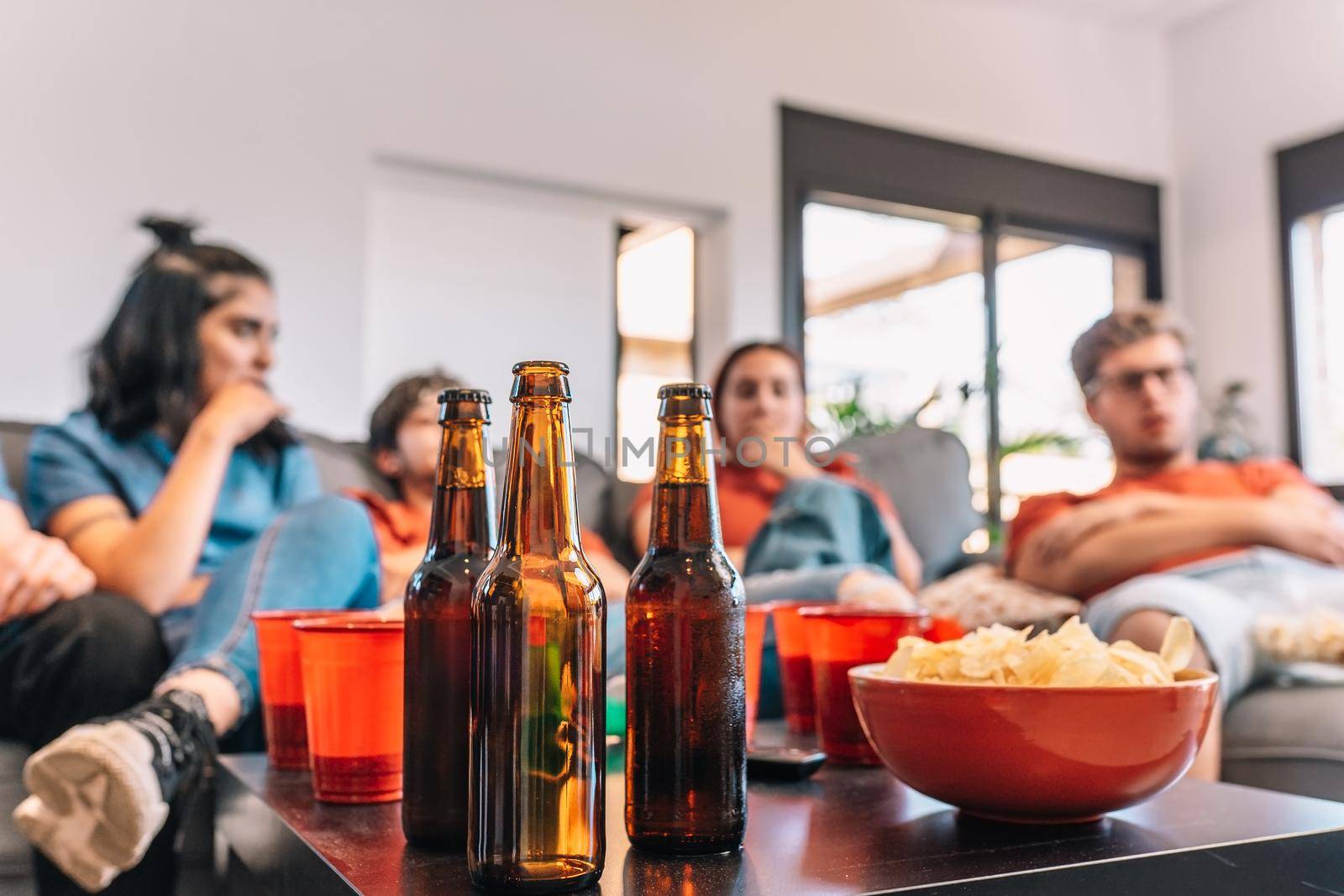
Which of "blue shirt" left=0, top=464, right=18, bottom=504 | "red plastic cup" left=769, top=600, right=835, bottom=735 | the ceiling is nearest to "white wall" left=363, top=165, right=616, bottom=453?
"blue shirt" left=0, top=464, right=18, bottom=504

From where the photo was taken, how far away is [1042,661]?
66cm

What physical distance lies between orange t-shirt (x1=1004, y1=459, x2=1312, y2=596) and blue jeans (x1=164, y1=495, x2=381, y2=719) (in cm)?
118

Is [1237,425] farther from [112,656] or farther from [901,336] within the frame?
[112,656]

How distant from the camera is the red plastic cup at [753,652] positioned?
86cm

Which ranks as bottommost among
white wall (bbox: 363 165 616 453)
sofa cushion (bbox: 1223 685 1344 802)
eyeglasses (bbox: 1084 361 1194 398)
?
sofa cushion (bbox: 1223 685 1344 802)

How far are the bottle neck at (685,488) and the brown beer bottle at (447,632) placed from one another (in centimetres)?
11

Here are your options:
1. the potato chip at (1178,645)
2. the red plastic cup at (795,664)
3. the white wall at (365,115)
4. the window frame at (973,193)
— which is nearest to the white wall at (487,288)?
the white wall at (365,115)

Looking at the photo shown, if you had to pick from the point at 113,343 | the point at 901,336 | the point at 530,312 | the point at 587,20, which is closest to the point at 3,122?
the point at 113,343

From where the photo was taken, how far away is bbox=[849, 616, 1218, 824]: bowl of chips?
0.62 m

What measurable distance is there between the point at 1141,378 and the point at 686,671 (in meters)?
1.77

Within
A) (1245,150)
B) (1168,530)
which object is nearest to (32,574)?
(1168,530)

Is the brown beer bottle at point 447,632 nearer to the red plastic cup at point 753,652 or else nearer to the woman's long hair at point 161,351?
the red plastic cup at point 753,652

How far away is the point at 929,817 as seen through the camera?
0.70 metres

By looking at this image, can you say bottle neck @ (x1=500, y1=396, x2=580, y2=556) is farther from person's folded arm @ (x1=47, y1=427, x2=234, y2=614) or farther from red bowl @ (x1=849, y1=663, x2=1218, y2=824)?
person's folded arm @ (x1=47, y1=427, x2=234, y2=614)
